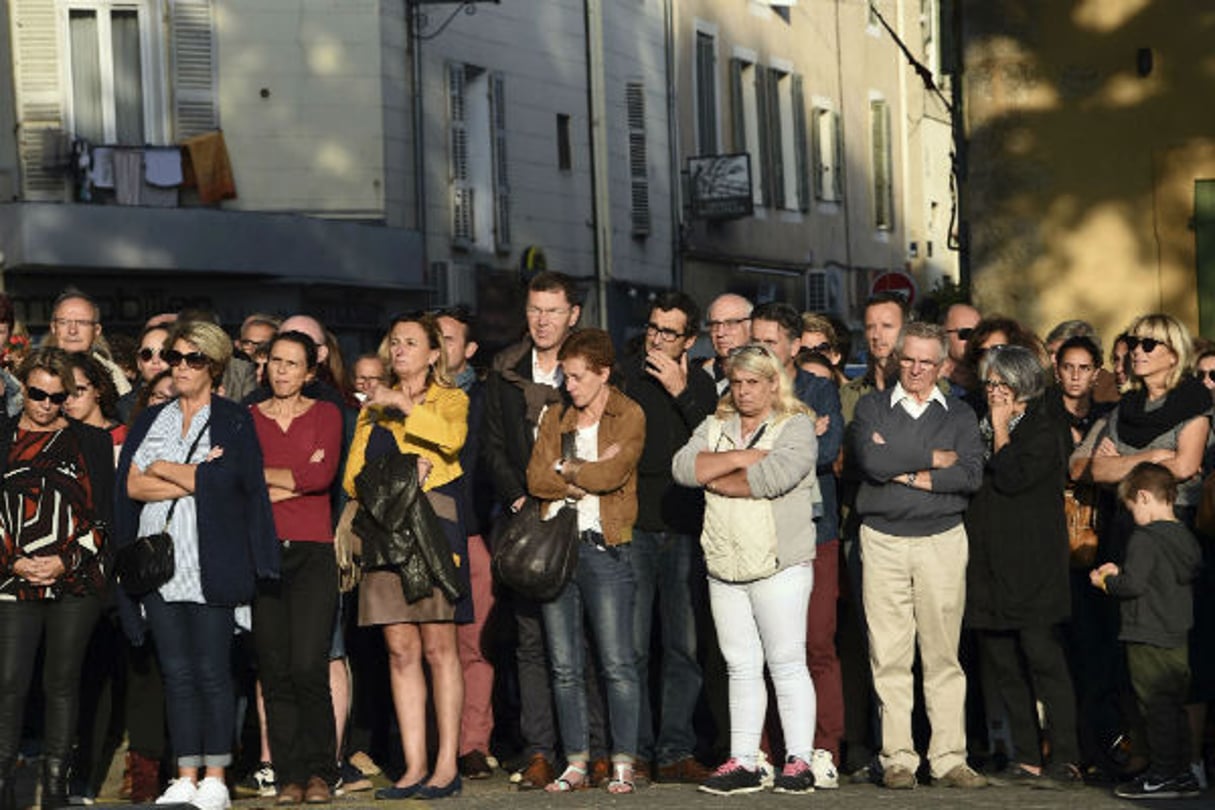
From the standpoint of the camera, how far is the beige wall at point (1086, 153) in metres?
18.2

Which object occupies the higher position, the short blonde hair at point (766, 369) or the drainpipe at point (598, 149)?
the drainpipe at point (598, 149)

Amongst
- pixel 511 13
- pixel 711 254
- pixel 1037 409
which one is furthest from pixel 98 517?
pixel 711 254

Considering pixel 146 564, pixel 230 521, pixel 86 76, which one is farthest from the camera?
pixel 86 76

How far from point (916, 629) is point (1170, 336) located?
5.50 feet

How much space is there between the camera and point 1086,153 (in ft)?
60.7

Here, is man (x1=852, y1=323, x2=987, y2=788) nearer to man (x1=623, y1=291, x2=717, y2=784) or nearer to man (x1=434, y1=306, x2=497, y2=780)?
man (x1=623, y1=291, x2=717, y2=784)

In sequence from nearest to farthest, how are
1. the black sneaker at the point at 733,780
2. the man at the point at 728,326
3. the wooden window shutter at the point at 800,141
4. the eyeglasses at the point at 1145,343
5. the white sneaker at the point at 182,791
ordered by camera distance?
the white sneaker at the point at 182,791 < the black sneaker at the point at 733,780 < the eyeglasses at the point at 1145,343 < the man at the point at 728,326 < the wooden window shutter at the point at 800,141

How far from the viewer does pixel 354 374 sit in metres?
15.2

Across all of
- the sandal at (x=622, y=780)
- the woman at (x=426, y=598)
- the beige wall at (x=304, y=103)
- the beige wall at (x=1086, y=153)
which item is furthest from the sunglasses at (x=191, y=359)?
the beige wall at (x=304, y=103)

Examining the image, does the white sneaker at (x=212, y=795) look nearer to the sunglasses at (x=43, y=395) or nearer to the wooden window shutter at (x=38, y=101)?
the sunglasses at (x=43, y=395)

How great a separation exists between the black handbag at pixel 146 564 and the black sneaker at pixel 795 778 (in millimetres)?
2707

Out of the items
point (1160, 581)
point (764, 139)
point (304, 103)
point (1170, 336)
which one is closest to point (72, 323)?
point (1170, 336)

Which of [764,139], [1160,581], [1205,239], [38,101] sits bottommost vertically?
[1160,581]

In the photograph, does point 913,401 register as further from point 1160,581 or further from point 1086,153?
point 1086,153
